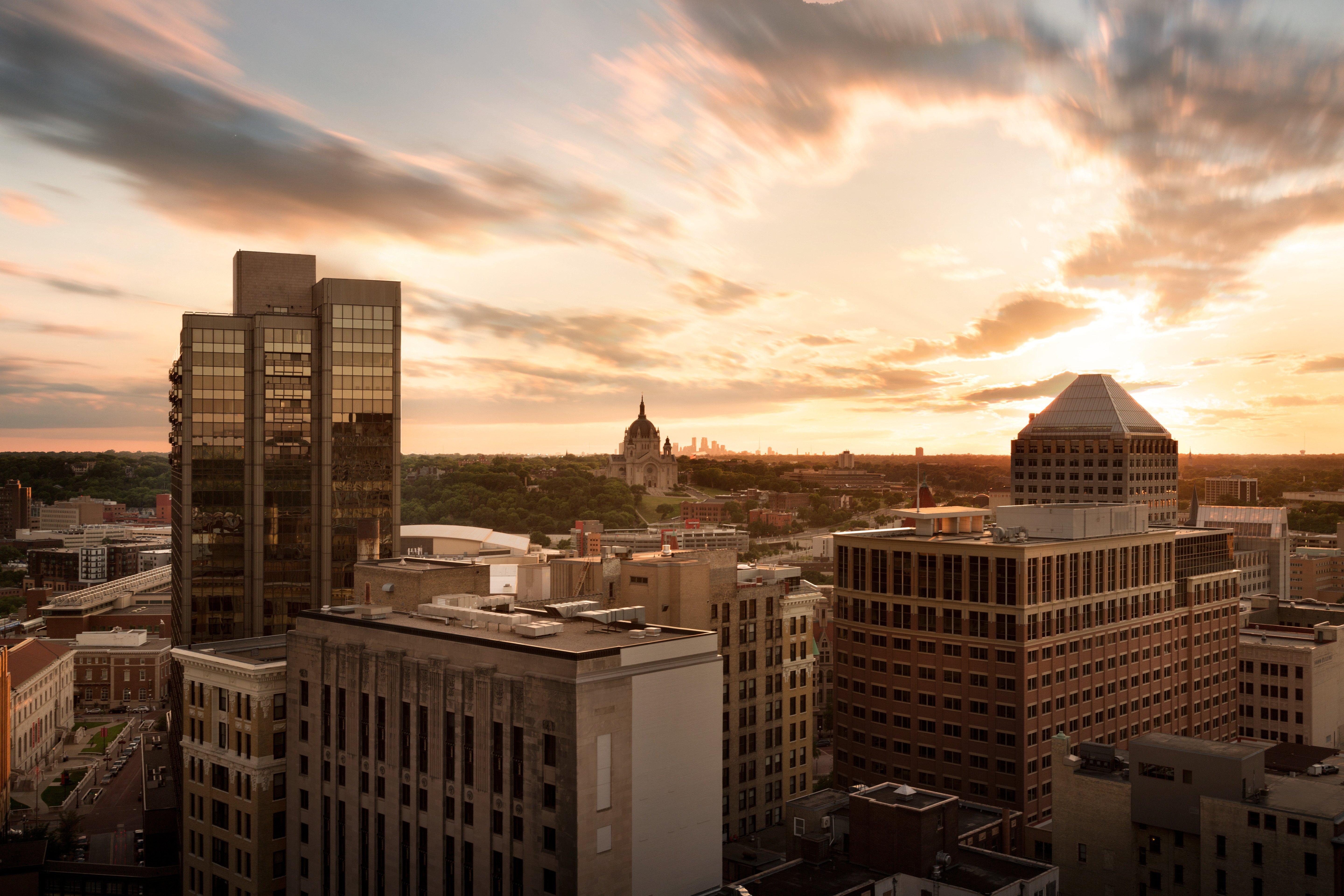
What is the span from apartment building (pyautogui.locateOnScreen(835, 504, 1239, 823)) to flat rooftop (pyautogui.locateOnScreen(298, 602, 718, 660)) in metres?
46.4

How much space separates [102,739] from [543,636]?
147 meters

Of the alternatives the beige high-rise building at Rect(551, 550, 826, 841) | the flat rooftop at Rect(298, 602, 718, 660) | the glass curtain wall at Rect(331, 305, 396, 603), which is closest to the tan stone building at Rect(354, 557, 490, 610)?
the flat rooftop at Rect(298, 602, 718, 660)

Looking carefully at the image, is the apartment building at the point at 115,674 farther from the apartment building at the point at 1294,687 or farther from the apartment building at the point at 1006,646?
the apartment building at the point at 1294,687

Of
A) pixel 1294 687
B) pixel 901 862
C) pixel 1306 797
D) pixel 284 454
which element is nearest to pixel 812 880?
pixel 901 862

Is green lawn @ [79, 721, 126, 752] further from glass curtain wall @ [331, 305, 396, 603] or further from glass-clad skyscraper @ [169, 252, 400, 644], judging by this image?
glass curtain wall @ [331, 305, 396, 603]

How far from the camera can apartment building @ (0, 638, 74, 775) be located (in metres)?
146

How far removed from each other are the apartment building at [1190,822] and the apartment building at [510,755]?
3490 cm

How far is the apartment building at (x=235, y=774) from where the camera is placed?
235 feet

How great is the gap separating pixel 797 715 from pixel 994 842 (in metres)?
24.4

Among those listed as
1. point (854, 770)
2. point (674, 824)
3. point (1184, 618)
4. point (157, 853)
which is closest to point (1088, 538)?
point (1184, 618)

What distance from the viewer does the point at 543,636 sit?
193 feet

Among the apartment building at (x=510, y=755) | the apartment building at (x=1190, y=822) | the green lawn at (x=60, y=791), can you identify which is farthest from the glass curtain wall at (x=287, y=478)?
the apartment building at (x=1190, y=822)

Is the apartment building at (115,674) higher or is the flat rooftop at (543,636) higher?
the flat rooftop at (543,636)

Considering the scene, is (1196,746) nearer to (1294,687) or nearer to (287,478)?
(1294,687)
